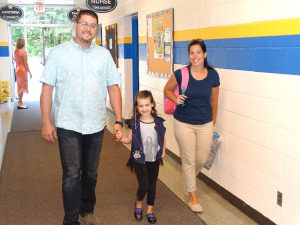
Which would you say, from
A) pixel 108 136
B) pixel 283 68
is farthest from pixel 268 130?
pixel 108 136

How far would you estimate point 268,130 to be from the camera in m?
3.01

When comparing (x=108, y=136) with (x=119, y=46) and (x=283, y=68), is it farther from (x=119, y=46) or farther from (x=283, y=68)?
(x=283, y=68)

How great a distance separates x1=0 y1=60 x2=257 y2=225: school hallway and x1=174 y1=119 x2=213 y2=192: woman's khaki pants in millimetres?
314

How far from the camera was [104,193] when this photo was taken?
3900 millimetres

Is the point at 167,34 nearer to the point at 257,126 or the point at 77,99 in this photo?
the point at 257,126

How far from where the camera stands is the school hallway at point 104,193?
3.33 meters

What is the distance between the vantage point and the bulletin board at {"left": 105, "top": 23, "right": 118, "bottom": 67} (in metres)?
7.85

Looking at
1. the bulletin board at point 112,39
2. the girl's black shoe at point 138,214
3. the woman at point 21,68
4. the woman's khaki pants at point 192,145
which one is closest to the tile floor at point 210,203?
the woman's khaki pants at point 192,145

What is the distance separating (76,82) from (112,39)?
5.60 m

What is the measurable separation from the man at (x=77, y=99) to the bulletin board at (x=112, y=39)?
5.03 metres

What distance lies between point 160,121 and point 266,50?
997 mm

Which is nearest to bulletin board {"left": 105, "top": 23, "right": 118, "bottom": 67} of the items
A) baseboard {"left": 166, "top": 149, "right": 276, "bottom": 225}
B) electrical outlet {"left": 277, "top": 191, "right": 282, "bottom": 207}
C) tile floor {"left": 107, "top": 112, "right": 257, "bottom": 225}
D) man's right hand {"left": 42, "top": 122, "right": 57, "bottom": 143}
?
tile floor {"left": 107, "top": 112, "right": 257, "bottom": 225}

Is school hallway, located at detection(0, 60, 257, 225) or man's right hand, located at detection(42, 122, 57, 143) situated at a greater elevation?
man's right hand, located at detection(42, 122, 57, 143)

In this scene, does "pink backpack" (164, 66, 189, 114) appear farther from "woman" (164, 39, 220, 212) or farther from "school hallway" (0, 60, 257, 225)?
"school hallway" (0, 60, 257, 225)
